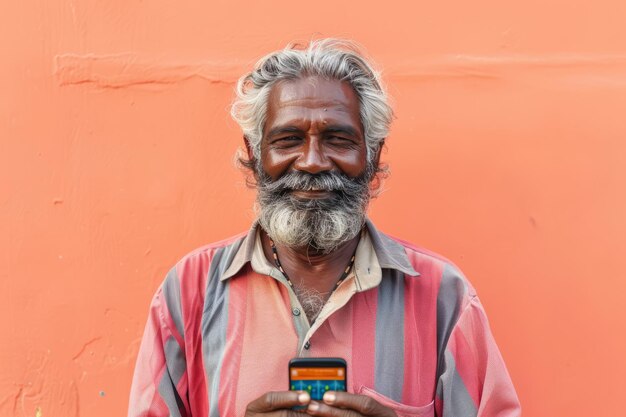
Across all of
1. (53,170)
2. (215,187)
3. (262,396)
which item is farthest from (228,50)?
(262,396)

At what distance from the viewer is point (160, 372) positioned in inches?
71.4

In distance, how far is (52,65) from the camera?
2.20m

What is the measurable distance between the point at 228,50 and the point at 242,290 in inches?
33.1

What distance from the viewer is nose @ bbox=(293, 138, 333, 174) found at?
1.76m

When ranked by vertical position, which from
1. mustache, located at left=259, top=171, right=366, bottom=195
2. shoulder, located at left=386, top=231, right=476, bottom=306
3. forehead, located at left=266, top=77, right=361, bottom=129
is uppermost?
forehead, located at left=266, top=77, right=361, bottom=129

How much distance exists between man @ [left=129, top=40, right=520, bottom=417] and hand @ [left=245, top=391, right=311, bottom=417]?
8 centimetres

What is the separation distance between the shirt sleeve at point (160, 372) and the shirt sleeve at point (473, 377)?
2.34 feet

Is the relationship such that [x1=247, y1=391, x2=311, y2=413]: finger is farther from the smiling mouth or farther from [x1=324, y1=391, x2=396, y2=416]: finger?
the smiling mouth

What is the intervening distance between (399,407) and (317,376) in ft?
0.82

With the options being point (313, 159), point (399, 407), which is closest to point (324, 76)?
point (313, 159)

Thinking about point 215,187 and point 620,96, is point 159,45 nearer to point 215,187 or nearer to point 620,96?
point 215,187

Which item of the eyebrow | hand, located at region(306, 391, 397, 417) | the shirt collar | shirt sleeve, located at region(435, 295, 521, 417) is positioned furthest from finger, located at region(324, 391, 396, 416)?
the eyebrow

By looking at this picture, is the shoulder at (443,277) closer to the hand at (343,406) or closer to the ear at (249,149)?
the hand at (343,406)

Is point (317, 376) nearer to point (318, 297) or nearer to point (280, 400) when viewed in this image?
point (280, 400)
